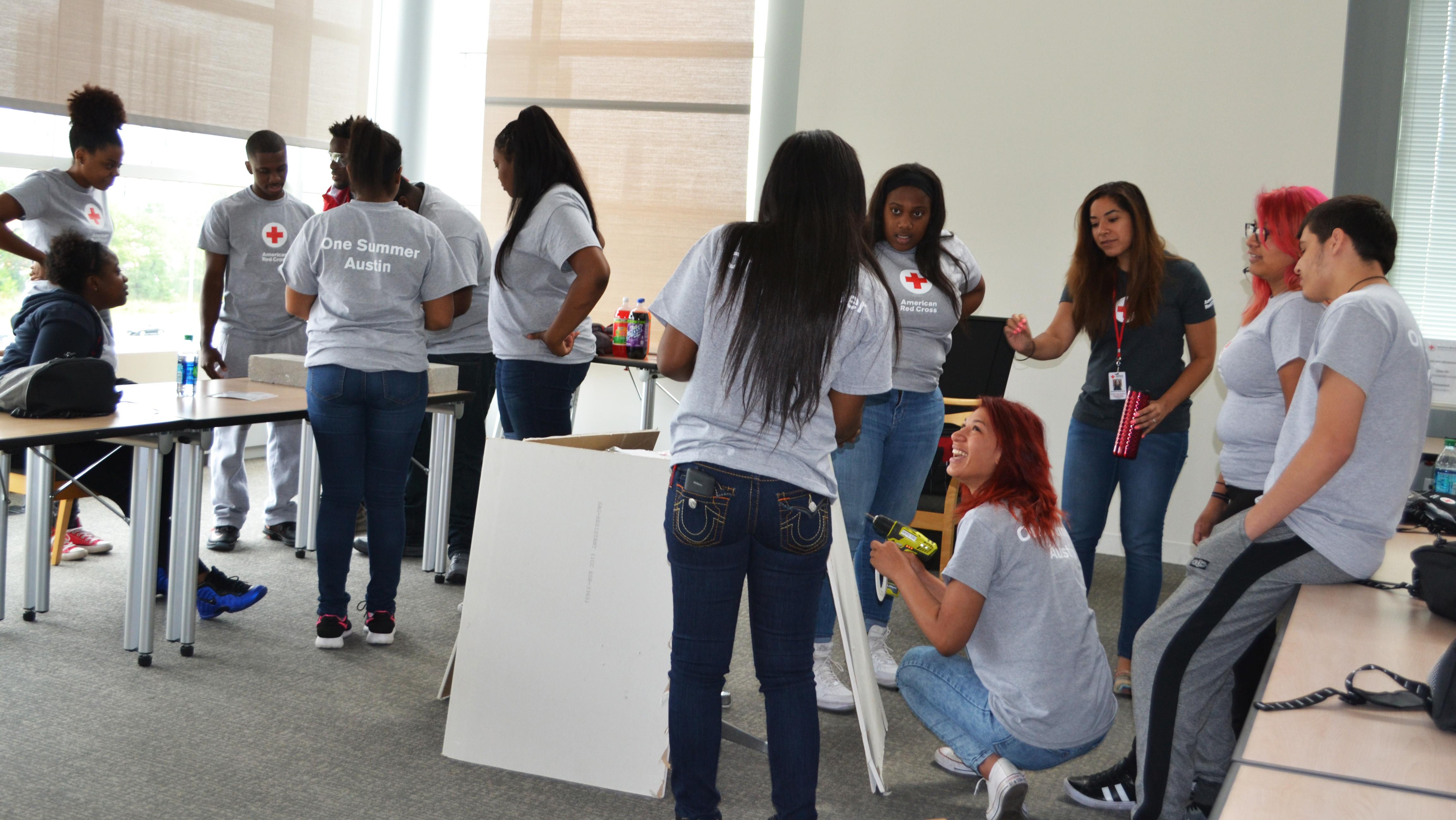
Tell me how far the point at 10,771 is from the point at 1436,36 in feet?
17.9

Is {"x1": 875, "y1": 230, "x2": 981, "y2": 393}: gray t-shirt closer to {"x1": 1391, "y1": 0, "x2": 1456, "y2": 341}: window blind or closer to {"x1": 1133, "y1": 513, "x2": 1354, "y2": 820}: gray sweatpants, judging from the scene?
{"x1": 1133, "y1": 513, "x2": 1354, "y2": 820}: gray sweatpants

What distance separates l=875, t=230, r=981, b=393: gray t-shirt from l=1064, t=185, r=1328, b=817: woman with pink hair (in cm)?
69

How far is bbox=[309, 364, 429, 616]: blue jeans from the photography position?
291cm

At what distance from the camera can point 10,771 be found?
224 centimetres

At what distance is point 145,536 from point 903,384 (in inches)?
79.5

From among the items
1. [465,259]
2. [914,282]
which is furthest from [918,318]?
[465,259]

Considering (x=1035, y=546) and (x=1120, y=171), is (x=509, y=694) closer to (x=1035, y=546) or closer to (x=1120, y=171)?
(x=1035, y=546)

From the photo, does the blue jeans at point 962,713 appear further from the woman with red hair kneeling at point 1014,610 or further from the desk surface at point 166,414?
the desk surface at point 166,414

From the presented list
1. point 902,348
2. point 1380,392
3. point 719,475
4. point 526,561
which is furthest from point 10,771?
point 1380,392

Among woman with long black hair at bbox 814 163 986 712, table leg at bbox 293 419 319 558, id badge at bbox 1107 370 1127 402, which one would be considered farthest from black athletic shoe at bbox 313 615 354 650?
id badge at bbox 1107 370 1127 402

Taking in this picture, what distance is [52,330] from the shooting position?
316cm

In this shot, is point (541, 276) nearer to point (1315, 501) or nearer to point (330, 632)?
point (330, 632)

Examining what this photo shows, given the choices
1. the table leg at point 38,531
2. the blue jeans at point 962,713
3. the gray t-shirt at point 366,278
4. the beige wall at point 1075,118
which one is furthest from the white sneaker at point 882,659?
the table leg at point 38,531

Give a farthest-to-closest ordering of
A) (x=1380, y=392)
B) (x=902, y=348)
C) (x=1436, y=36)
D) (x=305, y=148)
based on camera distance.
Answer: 1. (x=305, y=148)
2. (x=1436, y=36)
3. (x=902, y=348)
4. (x=1380, y=392)
